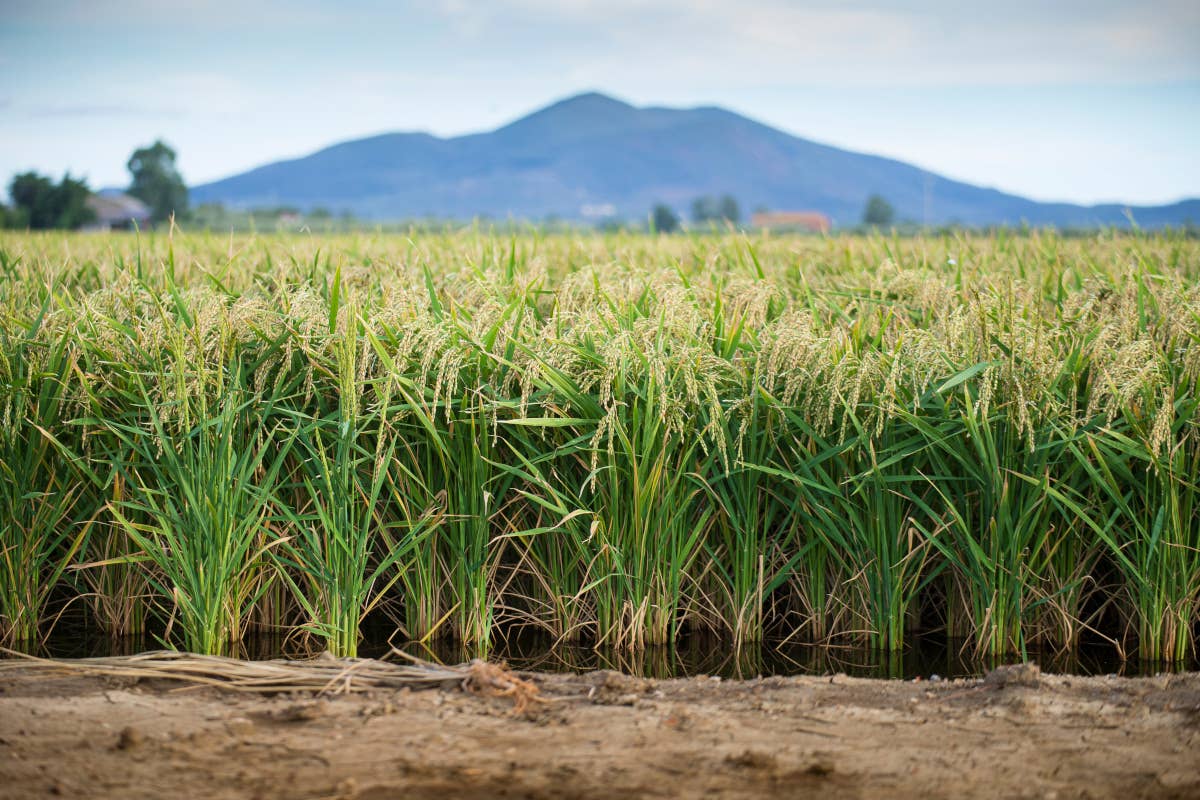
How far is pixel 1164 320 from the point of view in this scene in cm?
534

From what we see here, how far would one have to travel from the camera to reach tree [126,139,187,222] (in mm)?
92875

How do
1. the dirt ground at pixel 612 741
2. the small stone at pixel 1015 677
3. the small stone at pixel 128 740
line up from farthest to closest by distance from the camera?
the small stone at pixel 1015 677, the small stone at pixel 128 740, the dirt ground at pixel 612 741

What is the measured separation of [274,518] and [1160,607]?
3585 millimetres

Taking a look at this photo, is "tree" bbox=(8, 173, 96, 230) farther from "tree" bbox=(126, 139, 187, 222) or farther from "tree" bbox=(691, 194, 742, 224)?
"tree" bbox=(691, 194, 742, 224)

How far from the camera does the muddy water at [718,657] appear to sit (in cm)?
408

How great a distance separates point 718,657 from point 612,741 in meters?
1.54

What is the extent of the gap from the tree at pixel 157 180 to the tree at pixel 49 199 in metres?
18.4

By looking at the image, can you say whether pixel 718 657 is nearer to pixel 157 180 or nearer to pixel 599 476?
pixel 599 476

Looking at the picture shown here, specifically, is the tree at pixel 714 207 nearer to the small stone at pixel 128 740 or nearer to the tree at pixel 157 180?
A: the tree at pixel 157 180

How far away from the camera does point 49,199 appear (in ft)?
228

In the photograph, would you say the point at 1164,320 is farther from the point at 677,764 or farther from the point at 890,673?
the point at 677,764

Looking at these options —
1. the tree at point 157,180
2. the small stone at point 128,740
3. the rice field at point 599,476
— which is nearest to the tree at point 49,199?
the tree at point 157,180

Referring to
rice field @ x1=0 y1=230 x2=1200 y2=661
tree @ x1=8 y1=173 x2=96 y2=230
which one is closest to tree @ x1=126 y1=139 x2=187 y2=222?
tree @ x1=8 y1=173 x2=96 y2=230

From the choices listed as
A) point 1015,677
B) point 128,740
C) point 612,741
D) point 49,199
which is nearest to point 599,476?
point 612,741
